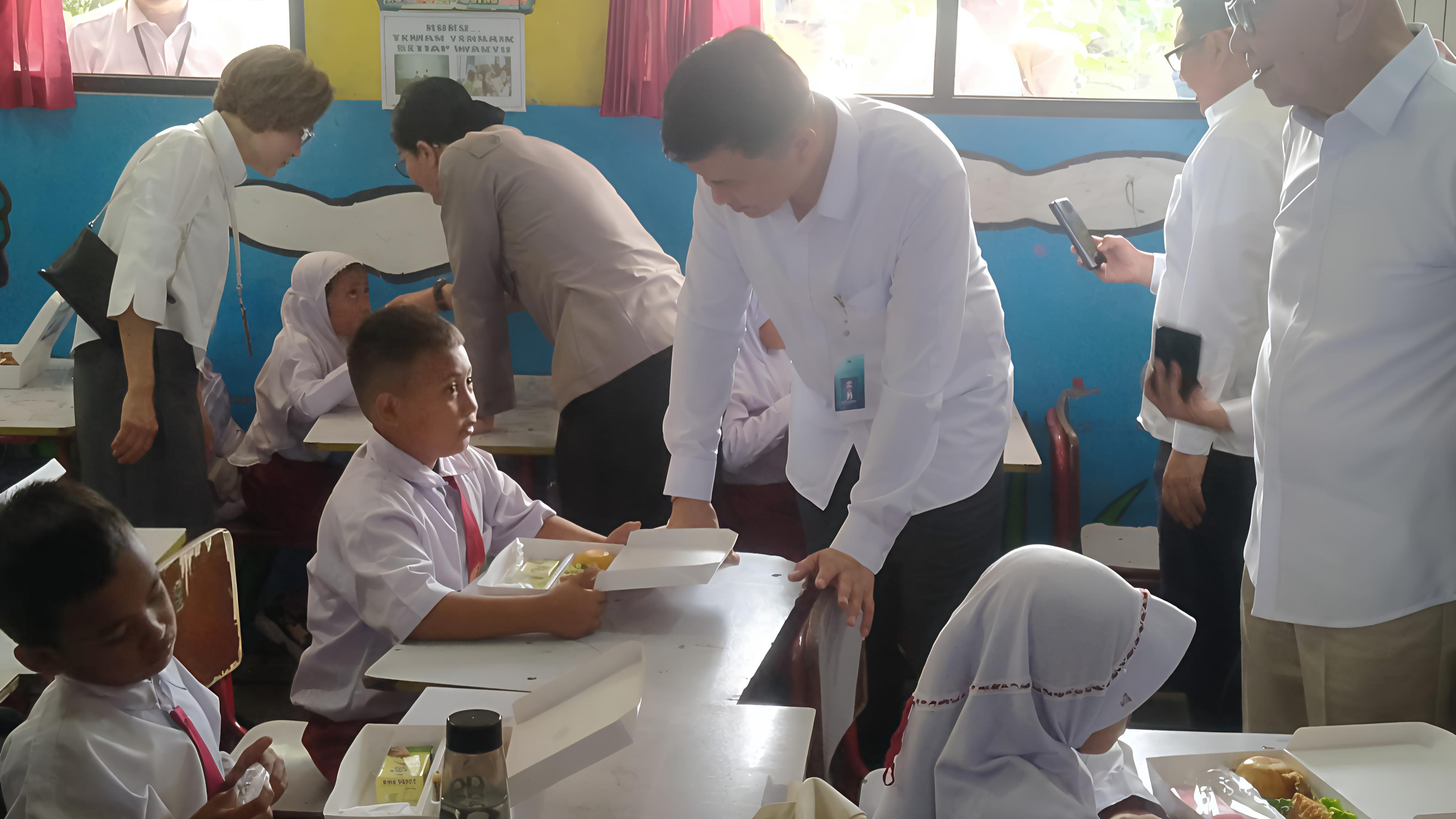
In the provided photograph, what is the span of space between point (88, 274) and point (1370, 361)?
274 cm

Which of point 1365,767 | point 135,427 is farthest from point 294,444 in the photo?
point 1365,767

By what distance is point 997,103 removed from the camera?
351 centimetres

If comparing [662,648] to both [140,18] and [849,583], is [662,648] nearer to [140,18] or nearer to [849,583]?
[849,583]

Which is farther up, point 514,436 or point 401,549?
point 401,549

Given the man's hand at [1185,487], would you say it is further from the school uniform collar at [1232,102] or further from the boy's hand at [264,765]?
the boy's hand at [264,765]

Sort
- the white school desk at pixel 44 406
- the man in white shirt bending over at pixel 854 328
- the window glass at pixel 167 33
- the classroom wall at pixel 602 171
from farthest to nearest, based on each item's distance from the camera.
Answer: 1. the window glass at pixel 167 33
2. the classroom wall at pixel 602 171
3. the white school desk at pixel 44 406
4. the man in white shirt bending over at pixel 854 328

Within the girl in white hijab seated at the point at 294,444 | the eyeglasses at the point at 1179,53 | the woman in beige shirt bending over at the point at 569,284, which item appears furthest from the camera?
the girl in white hijab seated at the point at 294,444

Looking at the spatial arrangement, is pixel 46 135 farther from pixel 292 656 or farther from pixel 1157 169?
pixel 1157 169

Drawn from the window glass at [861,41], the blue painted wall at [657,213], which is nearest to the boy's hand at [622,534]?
the blue painted wall at [657,213]

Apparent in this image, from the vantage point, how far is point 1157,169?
137 inches

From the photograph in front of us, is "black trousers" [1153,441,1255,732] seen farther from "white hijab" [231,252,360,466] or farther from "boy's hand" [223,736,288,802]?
"white hijab" [231,252,360,466]

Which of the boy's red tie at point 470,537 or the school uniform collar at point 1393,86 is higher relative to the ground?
the school uniform collar at point 1393,86

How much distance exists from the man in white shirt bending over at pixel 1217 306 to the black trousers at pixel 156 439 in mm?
2348

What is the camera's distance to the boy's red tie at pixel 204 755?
1.31 m
